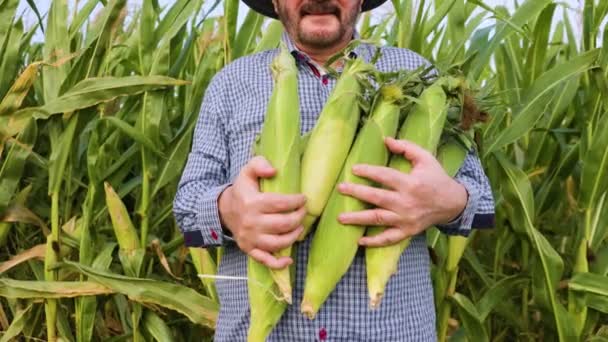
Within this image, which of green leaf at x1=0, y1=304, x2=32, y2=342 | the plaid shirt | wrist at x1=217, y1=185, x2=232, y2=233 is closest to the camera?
wrist at x1=217, y1=185, x2=232, y2=233

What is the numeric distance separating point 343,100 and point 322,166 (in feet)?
0.32

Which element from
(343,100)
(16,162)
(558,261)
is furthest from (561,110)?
(16,162)

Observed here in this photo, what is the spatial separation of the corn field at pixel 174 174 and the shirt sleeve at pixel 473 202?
0.43 m

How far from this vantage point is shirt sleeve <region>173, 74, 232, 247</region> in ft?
3.67

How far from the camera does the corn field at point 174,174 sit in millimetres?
1717

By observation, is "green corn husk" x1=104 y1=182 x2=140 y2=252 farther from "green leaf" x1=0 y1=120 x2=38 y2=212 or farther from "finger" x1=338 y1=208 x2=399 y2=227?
"finger" x1=338 y1=208 x2=399 y2=227

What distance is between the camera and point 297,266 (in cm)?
113

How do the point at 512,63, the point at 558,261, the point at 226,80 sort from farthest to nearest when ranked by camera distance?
the point at 512,63
the point at 558,261
the point at 226,80

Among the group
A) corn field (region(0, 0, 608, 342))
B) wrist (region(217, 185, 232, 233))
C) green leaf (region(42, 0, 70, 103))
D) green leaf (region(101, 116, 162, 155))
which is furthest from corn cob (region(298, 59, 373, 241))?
green leaf (region(42, 0, 70, 103))

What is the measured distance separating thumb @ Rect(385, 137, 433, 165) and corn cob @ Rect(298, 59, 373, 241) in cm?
5

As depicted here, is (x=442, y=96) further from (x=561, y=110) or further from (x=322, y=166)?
(x=561, y=110)

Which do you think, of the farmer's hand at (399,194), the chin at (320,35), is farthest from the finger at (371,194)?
the chin at (320,35)

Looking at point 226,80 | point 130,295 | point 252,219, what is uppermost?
point 226,80

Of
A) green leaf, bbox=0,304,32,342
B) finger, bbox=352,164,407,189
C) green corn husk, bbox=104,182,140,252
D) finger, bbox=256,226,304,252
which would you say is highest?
finger, bbox=352,164,407,189
